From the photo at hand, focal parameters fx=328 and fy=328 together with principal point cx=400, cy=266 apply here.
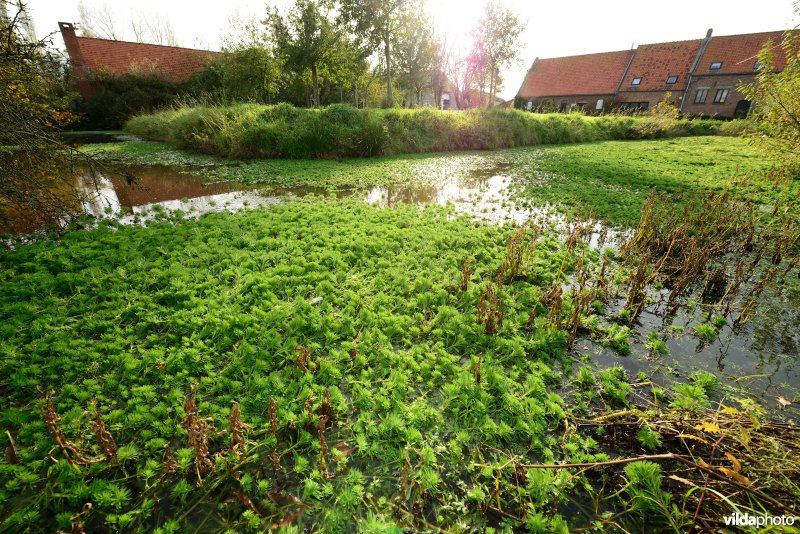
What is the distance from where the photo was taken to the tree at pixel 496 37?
3016 centimetres

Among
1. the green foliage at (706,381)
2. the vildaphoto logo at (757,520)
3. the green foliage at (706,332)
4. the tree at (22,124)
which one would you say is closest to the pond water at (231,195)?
the tree at (22,124)

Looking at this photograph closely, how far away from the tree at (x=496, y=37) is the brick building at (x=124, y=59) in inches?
1057

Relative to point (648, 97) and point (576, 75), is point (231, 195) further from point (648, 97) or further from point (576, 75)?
point (576, 75)

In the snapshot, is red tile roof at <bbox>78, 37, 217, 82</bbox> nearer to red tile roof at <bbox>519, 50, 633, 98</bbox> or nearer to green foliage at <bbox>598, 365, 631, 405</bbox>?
green foliage at <bbox>598, 365, 631, 405</bbox>

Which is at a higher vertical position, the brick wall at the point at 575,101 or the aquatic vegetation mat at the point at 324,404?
the brick wall at the point at 575,101

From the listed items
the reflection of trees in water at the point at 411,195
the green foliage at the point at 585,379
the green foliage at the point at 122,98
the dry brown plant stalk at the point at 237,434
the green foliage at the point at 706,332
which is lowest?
the green foliage at the point at 585,379

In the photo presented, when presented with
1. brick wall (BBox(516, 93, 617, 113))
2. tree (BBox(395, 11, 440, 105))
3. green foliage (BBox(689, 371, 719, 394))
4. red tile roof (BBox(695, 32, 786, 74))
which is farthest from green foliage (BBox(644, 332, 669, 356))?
red tile roof (BBox(695, 32, 786, 74))

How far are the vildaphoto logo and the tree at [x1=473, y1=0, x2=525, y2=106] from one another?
32755mm

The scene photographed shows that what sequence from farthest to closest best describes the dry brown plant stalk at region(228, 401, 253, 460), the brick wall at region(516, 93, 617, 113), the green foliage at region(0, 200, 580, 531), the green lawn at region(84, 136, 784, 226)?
the brick wall at region(516, 93, 617, 113), the green lawn at region(84, 136, 784, 226), the dry brown plant stalk at region(228, 401, 253, 460), the green foliage at region(0, 200, 580, 531)

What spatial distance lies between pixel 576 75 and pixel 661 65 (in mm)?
9515

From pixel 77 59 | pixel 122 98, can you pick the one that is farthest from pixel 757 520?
pixel 77 59

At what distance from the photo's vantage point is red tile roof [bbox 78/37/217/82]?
31109mm

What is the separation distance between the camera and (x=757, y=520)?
195cm

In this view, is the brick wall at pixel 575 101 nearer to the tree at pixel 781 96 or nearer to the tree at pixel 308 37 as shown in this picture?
the tree at pixel 308 37
